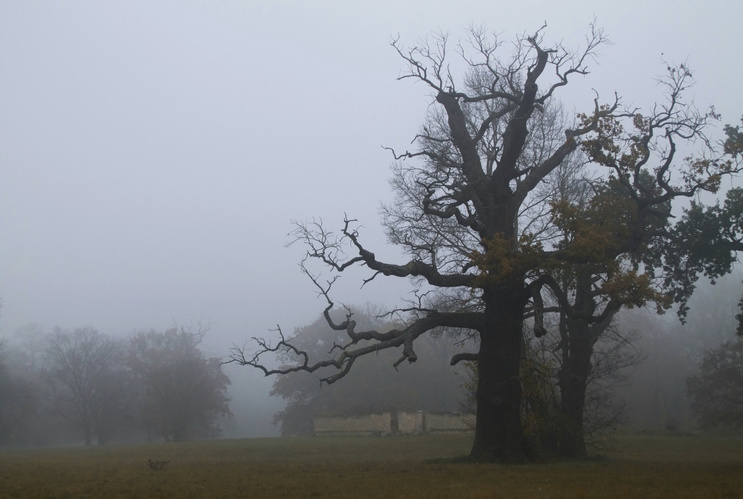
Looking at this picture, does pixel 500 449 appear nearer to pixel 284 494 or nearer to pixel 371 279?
pixel 371 279

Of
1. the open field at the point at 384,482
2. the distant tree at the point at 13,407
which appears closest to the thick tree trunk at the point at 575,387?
the open field at the point at 384,482

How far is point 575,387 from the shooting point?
978 inches

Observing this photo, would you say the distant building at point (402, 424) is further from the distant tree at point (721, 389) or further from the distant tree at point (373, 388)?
the distant tree at point (721, 389)

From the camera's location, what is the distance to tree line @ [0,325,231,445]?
191 ft

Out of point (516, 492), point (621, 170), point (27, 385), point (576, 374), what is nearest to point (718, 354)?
point (576, 374)

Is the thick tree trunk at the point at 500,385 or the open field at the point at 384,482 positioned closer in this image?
the open field at the point at 384,482

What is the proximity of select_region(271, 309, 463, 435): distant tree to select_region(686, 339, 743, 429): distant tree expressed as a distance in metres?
23.5

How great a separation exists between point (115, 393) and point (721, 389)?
2095 inches

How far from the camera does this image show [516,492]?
11680 mm

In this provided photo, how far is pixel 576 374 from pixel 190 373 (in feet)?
134

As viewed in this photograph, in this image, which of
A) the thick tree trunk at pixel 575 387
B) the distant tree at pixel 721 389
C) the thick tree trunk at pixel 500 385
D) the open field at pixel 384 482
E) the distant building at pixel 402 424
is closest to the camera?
the open field at pixel 384 482

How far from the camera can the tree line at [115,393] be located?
5822 cm

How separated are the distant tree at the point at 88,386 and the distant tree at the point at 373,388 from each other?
1576cm

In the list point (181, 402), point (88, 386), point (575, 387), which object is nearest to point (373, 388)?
point (181, 402)
